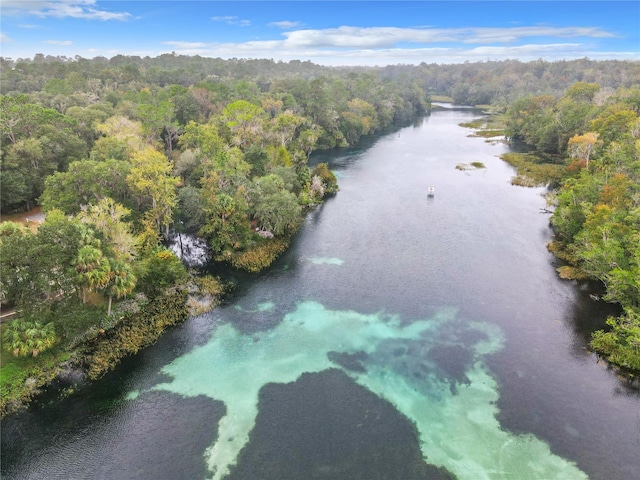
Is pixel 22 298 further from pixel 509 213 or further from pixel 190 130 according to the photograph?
pixel 509 213

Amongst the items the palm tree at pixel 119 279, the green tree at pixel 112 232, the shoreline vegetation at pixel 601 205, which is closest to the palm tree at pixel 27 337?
the palm tree at pixel 119 279

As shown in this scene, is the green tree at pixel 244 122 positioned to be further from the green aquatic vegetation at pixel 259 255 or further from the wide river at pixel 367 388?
the wide river at pixel 367 388

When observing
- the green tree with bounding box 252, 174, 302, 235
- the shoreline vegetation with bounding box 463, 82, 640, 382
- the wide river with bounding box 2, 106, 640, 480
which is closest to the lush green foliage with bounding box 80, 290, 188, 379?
the wide river with bounding box 2, 106, 640, 480

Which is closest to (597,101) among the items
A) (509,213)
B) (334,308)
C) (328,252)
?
(509,213)

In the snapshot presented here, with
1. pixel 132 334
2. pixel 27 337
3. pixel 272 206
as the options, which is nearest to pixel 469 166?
pixel 272 206

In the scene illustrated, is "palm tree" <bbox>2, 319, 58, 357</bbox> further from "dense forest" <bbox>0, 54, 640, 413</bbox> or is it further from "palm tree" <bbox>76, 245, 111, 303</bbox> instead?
"palm tree" <bbox>76, 245, 111, 303</bbox>

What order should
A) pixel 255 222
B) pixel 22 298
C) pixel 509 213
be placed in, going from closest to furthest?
pixel 22 298 → pixel 255 222 → pixel 509 213

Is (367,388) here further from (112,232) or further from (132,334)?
(112,232)
